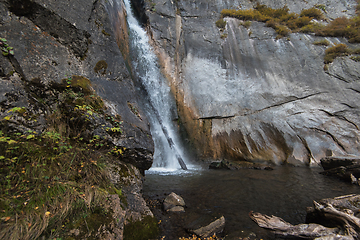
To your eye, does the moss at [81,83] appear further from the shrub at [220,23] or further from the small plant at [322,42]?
the small plant at [322,42]

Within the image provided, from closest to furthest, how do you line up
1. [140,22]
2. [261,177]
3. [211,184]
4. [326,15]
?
[211,184] → [261,177] → [140,22] → [326,15]

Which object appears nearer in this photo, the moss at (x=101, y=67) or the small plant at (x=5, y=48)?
the small plant at (x=5, y=48)

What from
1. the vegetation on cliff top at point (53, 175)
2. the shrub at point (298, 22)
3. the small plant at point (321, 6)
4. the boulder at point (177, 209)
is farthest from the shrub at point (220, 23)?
the boulder at point (177, 209)

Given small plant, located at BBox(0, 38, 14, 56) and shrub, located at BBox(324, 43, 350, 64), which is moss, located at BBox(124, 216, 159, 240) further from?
shrub, located at BBox(324, 43, 350, 64)

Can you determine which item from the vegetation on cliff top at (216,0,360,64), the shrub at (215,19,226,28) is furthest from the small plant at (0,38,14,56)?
the vegetation on cliff top at (216,0,360,64)

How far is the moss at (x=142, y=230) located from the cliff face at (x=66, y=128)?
0.07 m

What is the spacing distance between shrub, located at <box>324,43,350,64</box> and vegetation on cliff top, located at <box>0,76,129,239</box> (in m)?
16.8

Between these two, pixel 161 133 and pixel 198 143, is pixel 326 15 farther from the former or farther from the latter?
pixel 161 133

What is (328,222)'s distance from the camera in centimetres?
297

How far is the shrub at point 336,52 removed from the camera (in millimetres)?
12516

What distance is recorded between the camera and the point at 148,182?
6.30m

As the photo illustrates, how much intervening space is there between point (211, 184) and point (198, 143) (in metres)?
5.37

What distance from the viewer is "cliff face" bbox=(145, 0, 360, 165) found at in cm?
1030

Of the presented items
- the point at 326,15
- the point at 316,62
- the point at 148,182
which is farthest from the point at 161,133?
the point at 326,15
